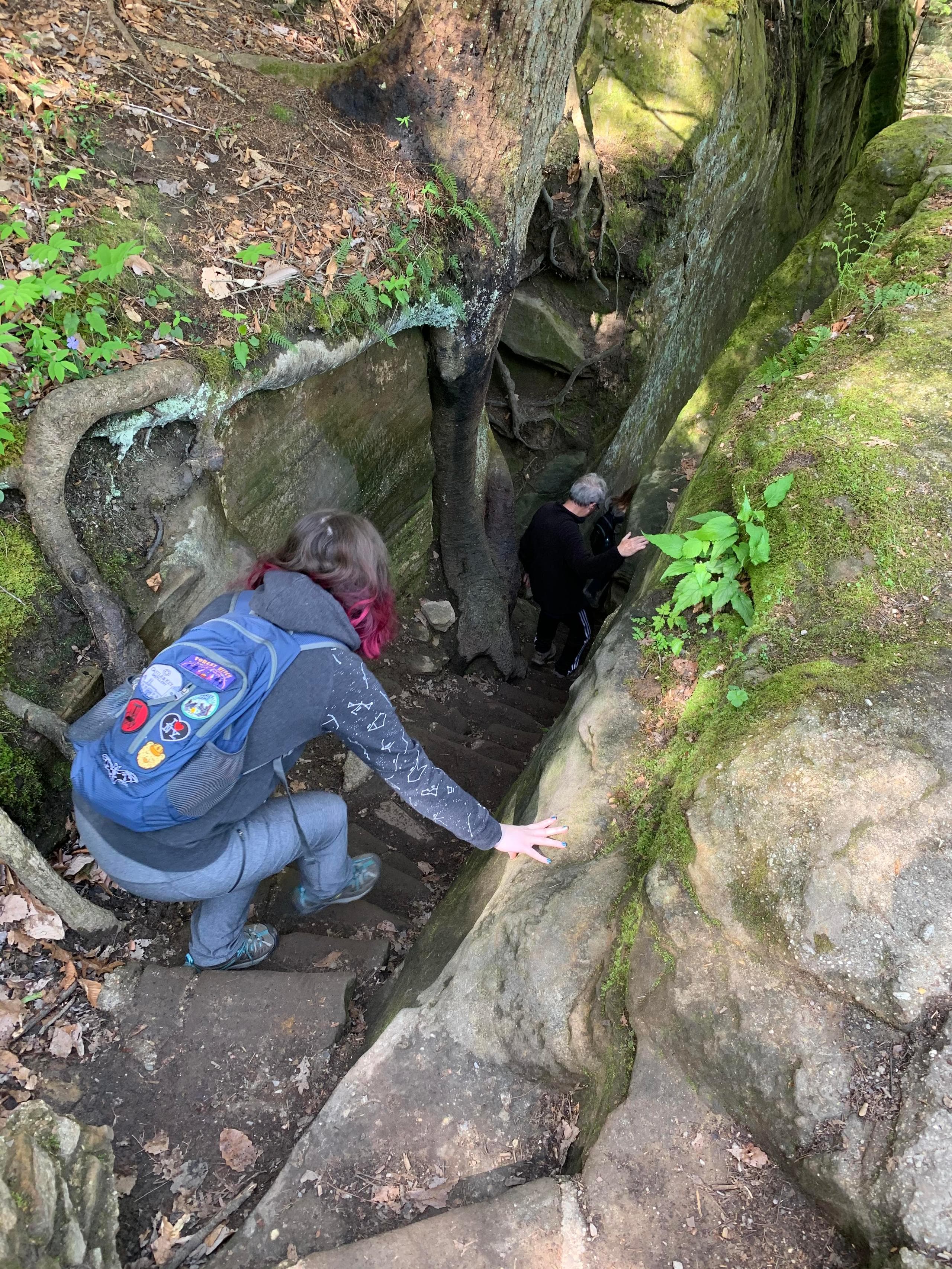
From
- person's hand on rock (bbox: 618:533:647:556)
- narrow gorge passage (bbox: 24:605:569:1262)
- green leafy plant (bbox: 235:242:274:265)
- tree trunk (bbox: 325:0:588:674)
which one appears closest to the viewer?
narrow gorge passage (bbox: 24:605:569:1262)

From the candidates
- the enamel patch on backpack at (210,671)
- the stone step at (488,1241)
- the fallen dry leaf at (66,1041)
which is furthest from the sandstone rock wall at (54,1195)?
the enamel patch on backpack at (210,671)

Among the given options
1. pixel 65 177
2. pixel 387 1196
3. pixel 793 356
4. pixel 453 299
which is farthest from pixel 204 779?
pixel 453 299

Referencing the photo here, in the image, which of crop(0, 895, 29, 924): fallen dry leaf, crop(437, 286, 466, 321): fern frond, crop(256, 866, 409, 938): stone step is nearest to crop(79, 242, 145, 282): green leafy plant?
crop(437, 286, 466, 321): fern frond

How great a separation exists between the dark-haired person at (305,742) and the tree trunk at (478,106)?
3673 millimetres

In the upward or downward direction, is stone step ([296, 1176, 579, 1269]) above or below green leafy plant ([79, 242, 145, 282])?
below

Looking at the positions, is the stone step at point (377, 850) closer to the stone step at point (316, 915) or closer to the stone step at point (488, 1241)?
the stone step at point (316, 915)

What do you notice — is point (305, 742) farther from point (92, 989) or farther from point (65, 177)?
point (65, 177)

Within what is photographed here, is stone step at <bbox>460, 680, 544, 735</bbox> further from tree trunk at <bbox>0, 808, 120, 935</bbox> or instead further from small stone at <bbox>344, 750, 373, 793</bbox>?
tree trunk at <bbox>0, 808, 120, 935</bbox>

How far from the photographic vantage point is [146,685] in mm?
2510

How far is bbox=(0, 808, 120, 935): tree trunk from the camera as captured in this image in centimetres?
292

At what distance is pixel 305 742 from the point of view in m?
2.81

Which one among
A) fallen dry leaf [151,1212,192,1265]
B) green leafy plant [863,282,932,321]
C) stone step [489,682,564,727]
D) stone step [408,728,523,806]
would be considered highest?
green leafy plant [863,282,932,321]

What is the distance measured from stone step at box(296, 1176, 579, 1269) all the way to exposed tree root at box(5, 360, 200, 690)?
8.21ft

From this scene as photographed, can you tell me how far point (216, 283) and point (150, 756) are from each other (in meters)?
3.01
